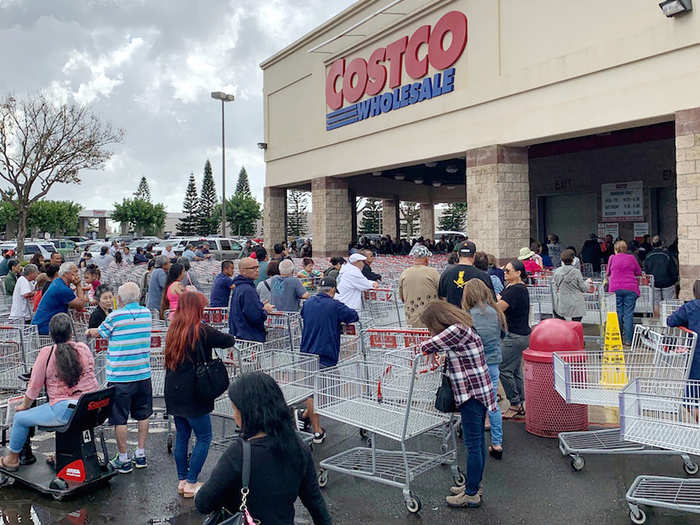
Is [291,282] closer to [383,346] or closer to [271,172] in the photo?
[383,346]

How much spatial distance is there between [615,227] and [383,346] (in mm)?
18427

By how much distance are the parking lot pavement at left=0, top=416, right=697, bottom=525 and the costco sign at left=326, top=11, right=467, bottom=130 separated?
1620cm

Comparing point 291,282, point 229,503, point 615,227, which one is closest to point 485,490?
point 229,503

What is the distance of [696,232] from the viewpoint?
1355 centimetres

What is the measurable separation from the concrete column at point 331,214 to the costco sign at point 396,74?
8.33ft

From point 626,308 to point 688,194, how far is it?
13.4 ft

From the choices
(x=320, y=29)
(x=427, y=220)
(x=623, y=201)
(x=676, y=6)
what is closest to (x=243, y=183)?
(x=427, y=220)

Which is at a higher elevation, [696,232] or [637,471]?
[696,232]

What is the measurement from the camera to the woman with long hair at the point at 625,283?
1107 centimetres

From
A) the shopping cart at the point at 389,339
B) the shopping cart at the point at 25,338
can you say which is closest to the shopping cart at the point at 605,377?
the shopping cart at the point at 389,339

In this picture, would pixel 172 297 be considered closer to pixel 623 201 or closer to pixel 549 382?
pixel 549 382

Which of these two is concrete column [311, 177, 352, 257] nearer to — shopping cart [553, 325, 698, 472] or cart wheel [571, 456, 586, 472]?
shopping cart [553, 325, 698, 472]

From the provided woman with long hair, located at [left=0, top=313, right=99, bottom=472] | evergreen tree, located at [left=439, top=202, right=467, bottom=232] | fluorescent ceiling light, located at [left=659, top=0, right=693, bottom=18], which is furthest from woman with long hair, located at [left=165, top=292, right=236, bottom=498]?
evergreen tree, located at [left=439, top=202, right=467, bottom=232]

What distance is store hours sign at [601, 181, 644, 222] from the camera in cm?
2233
